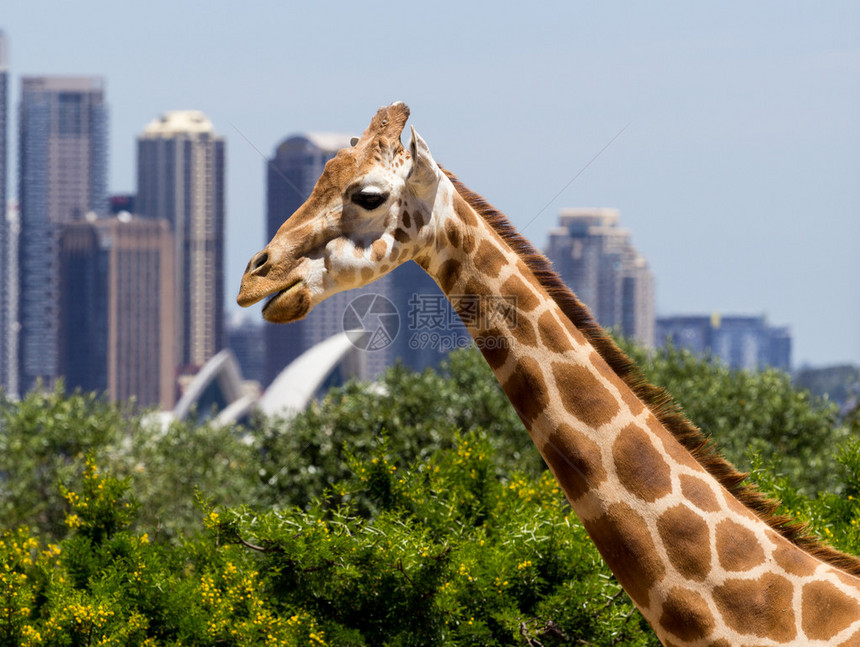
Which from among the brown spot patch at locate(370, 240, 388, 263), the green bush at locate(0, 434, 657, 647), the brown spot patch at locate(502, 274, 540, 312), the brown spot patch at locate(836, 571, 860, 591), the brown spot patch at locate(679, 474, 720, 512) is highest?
the brown spot patch at locate(370, 240, 388, 263)

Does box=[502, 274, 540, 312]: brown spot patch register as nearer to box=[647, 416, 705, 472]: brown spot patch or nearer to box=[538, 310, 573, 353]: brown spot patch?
box=[538, 310, 573, 353]: brown spot patch

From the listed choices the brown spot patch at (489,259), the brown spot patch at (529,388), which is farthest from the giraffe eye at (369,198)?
the brown spot patch at (529,388)

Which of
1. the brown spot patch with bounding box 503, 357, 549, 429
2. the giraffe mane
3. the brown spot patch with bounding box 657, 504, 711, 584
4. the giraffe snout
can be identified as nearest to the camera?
the giraffe snout

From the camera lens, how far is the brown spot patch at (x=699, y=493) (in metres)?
5.70

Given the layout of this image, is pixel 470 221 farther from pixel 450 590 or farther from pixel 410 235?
pixel 450 590

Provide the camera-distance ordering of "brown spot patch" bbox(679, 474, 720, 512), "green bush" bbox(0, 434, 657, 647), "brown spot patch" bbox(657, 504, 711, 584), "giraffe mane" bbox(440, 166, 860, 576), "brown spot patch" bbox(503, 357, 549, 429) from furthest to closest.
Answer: "green bush" bbox(0, 434, 657, 647) < "giraffe mane" bbox(440, 166, 860, 576) < "brown spot patch" bbox(503, 357, 549, 429) < "brown spot patch" bbox(679, 474, 720, 512) < "brown spot patch" bbox(657, 504, 711, 584)

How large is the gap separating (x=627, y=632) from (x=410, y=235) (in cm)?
467

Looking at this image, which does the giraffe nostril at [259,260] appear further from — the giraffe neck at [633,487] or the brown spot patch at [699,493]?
the brown spot patch at [699,493]

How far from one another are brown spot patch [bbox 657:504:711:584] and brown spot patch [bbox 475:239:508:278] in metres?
1.60

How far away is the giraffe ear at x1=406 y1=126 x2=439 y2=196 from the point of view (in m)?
5.71

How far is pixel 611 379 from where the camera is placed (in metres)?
5.93

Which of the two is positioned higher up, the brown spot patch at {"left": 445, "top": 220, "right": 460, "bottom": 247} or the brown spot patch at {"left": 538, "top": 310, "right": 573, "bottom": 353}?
the brown spot patch at {"left": 445, "top": 220, "right": 460, "bottom": 247}

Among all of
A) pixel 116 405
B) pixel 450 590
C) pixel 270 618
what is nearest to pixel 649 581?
pixel 450 590

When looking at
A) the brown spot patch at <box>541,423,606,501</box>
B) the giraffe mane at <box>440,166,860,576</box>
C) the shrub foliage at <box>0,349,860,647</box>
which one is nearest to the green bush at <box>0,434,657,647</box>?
the shrub foliage at <box>0,349,860,647</box>
